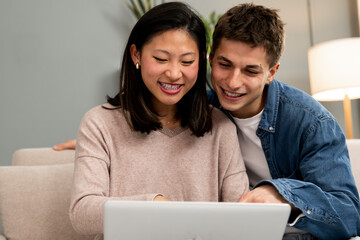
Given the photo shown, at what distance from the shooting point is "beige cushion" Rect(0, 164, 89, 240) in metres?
1.51

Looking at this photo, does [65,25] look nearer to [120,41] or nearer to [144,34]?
[120,41]

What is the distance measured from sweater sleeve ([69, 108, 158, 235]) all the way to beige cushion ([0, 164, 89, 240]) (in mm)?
364

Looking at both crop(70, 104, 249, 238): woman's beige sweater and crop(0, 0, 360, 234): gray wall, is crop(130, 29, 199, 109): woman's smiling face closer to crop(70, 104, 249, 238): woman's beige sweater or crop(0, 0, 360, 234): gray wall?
crop(70, 104, 249, 238): woman's beige sweater

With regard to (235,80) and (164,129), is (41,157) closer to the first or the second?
(164,129)

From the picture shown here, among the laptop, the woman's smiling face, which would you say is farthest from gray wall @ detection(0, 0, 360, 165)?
the laptop

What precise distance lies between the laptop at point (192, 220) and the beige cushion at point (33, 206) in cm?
80

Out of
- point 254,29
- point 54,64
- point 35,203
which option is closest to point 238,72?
point 254,29

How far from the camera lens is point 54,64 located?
3.00 m

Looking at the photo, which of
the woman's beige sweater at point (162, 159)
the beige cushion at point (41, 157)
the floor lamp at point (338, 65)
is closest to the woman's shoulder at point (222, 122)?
the woman's beige sweater at point (162, 159)

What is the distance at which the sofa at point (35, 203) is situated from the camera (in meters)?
1.51

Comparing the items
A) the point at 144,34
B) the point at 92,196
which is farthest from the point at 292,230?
the point at 144,34

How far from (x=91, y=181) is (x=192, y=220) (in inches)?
18.8

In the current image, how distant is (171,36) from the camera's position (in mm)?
1289

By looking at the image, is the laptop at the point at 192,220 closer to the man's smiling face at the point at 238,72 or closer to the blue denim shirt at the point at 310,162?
the blue denim shirt at the point at 310,162
